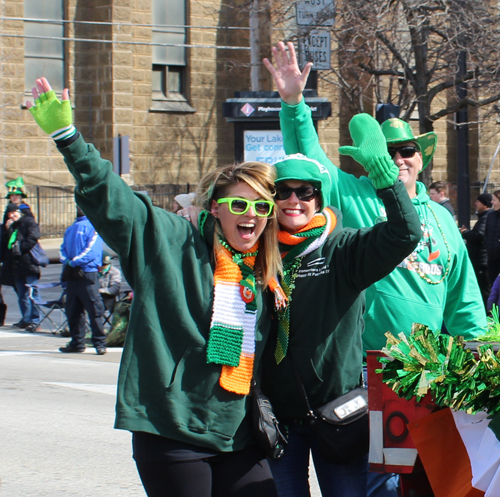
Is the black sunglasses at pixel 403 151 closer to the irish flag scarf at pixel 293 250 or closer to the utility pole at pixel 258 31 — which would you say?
the irish flag scarf at pixel 293 250

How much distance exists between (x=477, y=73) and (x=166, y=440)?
45.5 ft

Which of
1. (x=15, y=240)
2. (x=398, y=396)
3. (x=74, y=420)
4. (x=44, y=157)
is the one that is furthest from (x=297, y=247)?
(x=44, y=157)

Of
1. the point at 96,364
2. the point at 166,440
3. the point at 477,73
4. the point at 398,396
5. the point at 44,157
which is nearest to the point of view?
the point at 166,440

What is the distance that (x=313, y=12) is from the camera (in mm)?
14531

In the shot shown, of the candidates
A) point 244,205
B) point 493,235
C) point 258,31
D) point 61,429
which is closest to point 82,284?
point 61,429

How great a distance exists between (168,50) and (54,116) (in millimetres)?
23922

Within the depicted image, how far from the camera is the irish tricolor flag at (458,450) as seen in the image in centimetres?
268

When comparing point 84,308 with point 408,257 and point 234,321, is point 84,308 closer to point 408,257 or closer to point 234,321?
point 408,257

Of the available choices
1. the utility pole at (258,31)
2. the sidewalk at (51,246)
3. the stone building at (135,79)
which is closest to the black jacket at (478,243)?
the utility pole at (258,31)

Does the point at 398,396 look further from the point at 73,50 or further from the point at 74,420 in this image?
the point at 73,50

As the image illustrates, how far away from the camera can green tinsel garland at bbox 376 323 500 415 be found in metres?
2.65

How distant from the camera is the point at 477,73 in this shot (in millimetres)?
15312

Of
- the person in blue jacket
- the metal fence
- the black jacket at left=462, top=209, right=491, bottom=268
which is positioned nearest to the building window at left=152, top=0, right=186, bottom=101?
the metal fence

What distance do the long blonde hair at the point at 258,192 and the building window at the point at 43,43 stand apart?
2254 centimetres
